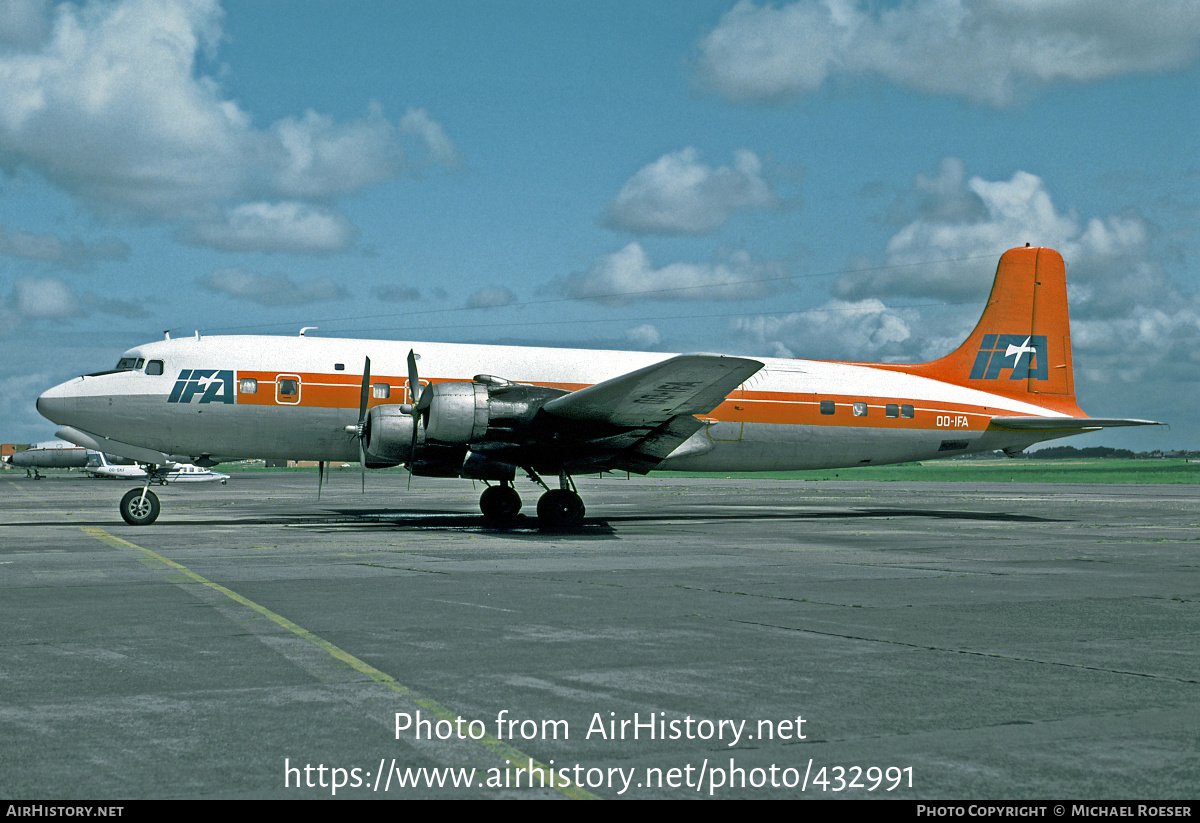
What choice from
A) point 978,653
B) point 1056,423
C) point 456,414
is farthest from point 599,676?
point 1056,423

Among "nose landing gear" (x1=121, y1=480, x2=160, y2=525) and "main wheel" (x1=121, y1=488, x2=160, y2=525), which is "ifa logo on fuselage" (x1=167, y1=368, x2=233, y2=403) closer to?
"nose landing gear" (x1=121, y1=480, x2=160, y2=525)

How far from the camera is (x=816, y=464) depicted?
2786cm

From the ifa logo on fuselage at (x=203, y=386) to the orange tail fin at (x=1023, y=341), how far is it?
1895 cm

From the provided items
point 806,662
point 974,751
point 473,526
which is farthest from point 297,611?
point 473,526

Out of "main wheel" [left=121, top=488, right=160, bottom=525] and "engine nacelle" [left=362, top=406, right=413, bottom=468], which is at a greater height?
"engine nacelle" [left=362, top=406, right=413, bottom=468]

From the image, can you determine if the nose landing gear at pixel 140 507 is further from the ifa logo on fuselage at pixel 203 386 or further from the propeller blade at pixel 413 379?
the propeller blade at pixel 413 379

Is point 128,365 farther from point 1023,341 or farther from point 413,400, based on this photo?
point 1023,341

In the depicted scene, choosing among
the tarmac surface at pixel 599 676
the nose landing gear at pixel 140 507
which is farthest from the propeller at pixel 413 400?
the nose landing gear at pixel 140 507

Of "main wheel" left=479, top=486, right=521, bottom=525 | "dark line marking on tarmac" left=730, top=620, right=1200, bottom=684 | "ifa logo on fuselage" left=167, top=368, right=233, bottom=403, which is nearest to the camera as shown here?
"dark line marking on tarmac" left=730, top=620, right=1200, bottom=684

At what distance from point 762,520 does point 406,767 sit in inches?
896

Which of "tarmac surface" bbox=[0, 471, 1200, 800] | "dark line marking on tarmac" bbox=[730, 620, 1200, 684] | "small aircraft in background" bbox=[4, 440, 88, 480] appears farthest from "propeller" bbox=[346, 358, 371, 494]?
"small aircraft in background" bbox=[4, 440, 88, 480]

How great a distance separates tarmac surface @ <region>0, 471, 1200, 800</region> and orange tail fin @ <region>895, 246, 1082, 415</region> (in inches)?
568

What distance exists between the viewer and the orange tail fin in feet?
98.8

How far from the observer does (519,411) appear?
21.7 m
